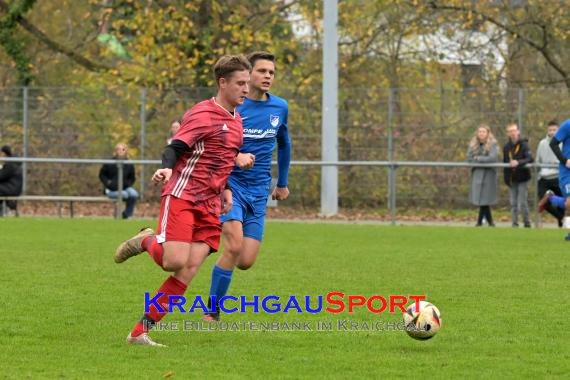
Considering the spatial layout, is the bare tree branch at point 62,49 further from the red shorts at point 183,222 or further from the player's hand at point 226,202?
the red shorts at point 183,222

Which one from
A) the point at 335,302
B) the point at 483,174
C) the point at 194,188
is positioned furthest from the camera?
the point at 483,174

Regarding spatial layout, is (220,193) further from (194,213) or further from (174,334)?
(174,334)

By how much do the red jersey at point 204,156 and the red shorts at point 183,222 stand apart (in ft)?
0.15

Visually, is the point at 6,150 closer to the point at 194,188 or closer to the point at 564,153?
the point at 564,153

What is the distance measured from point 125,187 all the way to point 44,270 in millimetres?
9861

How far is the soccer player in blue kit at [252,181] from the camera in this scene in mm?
8984

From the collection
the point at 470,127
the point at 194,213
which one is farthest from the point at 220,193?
the point at 470,127

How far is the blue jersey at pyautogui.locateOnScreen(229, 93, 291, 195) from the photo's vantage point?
30.1 ft

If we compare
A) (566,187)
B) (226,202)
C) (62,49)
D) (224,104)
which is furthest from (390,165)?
(224,104)

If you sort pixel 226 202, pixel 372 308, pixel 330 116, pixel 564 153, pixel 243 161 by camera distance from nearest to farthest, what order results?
1. pixel 243 161
2. pixel 226 202
3. pixel 372 308
4. pixel 564 153
5. pixel 330 116

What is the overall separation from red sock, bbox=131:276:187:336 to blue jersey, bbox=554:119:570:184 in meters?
8.58

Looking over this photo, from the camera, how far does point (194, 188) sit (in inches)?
308

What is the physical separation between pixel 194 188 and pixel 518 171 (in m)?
14.4

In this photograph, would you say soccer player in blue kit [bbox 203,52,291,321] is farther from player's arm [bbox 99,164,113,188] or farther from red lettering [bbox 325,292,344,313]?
player's arm [bbox 99,164,113,188]
